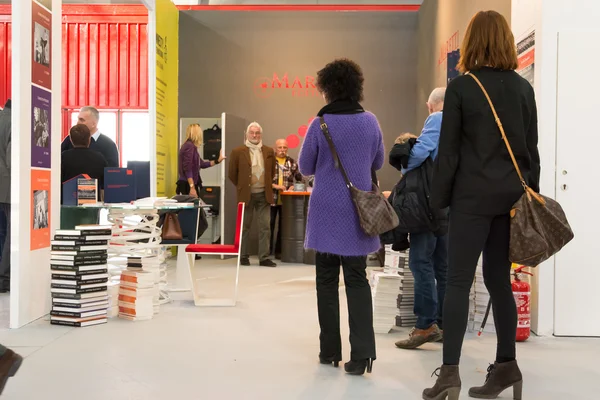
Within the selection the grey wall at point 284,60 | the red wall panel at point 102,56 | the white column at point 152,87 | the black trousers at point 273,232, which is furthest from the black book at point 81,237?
the red wall panel at point 102,56

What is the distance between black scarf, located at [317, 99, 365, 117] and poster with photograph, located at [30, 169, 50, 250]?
7.83 ft

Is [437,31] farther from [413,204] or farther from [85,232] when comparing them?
[85,232]

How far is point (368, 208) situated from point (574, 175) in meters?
1.82

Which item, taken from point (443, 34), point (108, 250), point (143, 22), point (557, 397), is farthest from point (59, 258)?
point (143, 22)

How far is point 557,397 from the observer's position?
9.84ft

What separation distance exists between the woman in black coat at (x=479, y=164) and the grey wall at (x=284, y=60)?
7.39 metres

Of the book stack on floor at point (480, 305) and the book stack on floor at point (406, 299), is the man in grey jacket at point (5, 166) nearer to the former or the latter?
the book stack on floor at point (406, 299)

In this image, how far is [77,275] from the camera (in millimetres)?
4590

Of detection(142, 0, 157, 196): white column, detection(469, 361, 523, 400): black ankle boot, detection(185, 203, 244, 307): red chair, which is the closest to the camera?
detection(469, 361, 523, 400): black ankle boot

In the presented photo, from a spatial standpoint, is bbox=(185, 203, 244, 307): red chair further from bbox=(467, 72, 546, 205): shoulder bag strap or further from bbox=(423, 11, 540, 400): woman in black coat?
bbox=(467, 72, 546, 205): shoulder bag strap

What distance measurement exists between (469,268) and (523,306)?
171 cm

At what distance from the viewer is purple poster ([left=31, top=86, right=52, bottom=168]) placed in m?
4.72

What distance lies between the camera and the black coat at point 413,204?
3902 mm

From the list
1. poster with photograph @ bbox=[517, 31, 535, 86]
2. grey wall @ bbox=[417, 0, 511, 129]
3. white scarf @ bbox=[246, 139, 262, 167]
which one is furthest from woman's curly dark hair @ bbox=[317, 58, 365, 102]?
white scarf @ bbox=[246, 139, 262, 167]
